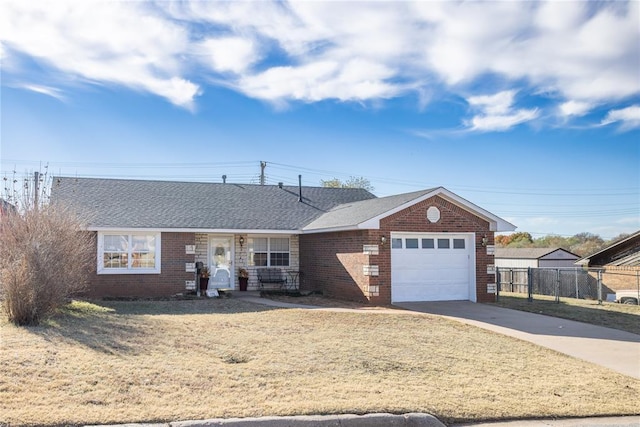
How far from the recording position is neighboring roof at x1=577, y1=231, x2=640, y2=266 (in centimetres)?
3092

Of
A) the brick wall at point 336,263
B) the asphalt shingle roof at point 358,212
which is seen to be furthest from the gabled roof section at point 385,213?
the brick wall at point 336,263

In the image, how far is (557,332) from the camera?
41.2 feet

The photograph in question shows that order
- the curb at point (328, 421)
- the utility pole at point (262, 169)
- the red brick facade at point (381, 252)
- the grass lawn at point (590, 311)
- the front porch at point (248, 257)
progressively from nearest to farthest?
the curb at point (328, 421) → the grass lawn at point (590, 311) → the red brick facade at point (381, 252) → the front porch at point (248, 257) → the utility pole at point (262, 169)

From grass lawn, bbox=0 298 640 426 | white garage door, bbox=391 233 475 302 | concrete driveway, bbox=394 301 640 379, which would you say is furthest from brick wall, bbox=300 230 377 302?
grass lawn, bbox=0 298 640 426

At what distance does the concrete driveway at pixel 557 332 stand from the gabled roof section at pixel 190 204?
7.23m

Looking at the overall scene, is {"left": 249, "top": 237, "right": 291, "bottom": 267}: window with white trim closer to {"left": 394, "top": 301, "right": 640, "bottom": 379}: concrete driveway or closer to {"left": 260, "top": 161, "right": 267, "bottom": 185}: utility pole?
{"left": 394, "top": 301, "right": 640, "bottom": 379}: concrete driveway

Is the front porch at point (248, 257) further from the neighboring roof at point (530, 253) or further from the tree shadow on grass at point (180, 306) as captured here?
the neighboring roof at point (530, 253)

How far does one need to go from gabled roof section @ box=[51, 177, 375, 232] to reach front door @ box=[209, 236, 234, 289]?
1.08 m

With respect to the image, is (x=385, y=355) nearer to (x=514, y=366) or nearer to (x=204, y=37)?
(x=514, y=366)

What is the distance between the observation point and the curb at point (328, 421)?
19.4 ft

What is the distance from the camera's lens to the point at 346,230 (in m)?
17.6

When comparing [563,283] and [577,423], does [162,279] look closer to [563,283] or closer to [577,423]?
[577,423]

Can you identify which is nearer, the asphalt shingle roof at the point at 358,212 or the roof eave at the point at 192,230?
the asphalt shingle roof at the point at 358,212

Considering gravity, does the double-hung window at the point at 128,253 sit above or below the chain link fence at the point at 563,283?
above
